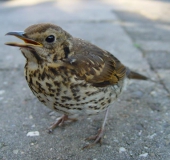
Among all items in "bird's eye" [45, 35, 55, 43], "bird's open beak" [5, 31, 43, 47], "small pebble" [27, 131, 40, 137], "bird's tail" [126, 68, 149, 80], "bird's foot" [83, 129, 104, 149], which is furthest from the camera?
"bird's tail" [126, 68, 149, 80]

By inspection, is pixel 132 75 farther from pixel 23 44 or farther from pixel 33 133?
pixel 23 44

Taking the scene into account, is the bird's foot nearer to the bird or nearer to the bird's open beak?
the bird

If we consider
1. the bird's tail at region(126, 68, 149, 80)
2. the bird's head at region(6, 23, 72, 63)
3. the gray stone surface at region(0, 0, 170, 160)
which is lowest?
the gray stone surface at region(0, 0, 170, 160)

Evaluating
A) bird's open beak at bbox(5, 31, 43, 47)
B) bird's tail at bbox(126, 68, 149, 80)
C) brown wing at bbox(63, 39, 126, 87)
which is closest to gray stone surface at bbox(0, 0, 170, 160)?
bird's tail at bbox(126, 68, 149, 80)

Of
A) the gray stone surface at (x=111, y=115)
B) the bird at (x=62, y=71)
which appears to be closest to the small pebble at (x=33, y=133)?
the gray stone surface at (x=111, y=115)

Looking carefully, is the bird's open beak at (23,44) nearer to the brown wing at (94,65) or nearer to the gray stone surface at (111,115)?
the brown wing at (94,65)

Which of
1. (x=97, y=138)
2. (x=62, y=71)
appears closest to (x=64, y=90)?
(x=62, y=71)

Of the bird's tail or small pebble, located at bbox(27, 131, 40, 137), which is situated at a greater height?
the bird's tail
